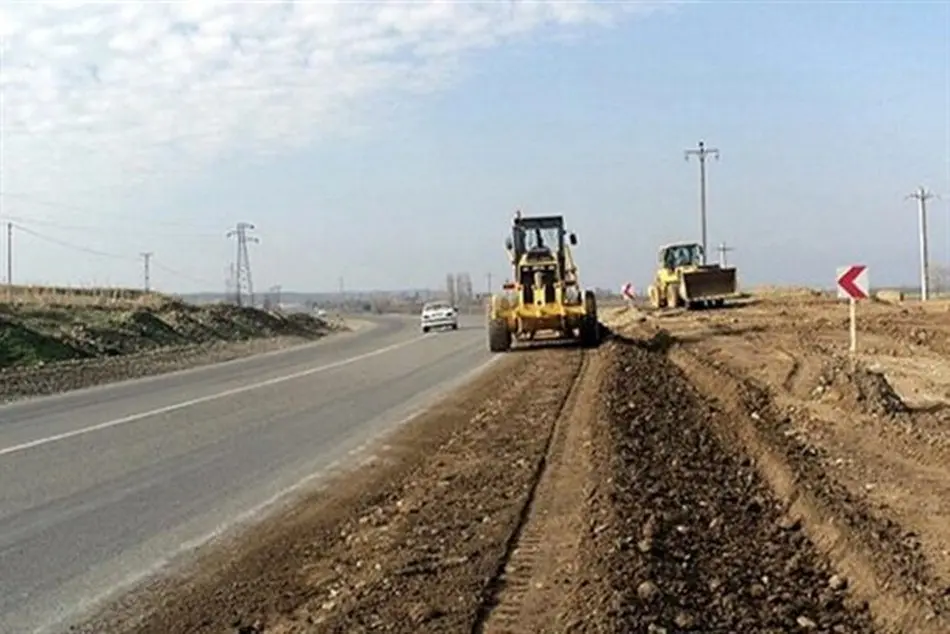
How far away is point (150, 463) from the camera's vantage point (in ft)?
43.9

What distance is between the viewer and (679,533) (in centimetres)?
839

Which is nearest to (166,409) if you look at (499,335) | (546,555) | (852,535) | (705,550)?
(546,555)

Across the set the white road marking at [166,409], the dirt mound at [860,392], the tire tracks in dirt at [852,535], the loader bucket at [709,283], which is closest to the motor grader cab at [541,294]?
the white road marking at [166,409]

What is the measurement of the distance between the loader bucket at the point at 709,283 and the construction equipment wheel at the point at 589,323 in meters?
22.6

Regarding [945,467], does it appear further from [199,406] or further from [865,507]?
[199,406]

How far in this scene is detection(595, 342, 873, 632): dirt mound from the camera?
253 inches

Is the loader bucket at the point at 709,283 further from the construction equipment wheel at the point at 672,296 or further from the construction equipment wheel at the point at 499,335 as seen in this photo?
the construction equipment wheel at the point at 499,335

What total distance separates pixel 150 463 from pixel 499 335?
19191 mm

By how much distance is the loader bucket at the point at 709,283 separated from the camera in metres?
52.8

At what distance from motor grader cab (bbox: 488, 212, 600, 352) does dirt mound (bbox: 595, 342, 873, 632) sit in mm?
17472

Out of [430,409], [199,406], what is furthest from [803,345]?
[199,406]

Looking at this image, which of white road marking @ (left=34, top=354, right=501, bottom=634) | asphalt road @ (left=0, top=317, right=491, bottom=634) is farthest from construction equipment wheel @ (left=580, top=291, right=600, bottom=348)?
white road marking @ (left=34, top=354, right=501, bottom=634)

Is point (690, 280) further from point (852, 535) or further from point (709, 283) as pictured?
point (852, 535)

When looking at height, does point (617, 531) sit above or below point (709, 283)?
below
